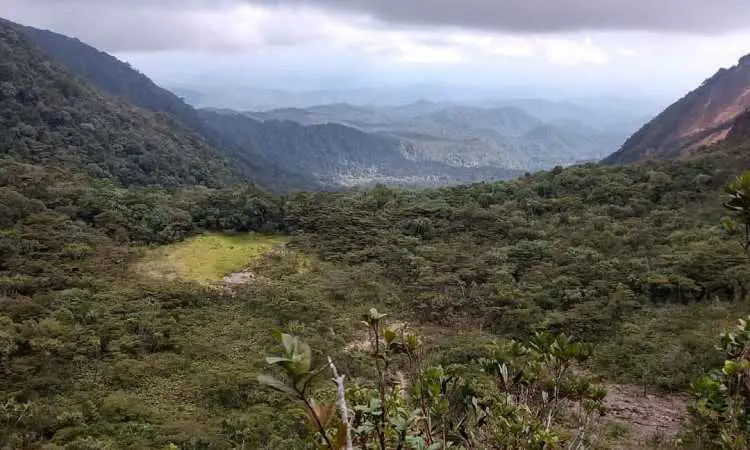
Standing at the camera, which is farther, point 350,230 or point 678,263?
point 350,230

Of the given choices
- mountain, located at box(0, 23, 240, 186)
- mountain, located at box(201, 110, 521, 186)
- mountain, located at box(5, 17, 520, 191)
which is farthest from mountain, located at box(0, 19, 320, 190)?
mountain, located at box(0, 23, 240, 186)

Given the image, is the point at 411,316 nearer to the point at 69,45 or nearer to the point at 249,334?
→ the point at 249,334

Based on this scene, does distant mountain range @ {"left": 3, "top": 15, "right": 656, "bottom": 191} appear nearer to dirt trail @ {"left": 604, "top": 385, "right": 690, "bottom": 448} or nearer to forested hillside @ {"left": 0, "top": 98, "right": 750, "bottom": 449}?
forested hillside @ {"left": 0, "top": 98, "right": 750, "bottom": 449}

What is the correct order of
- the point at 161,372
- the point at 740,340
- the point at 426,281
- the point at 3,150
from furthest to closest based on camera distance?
the point at 3,150 → the point at 426,281 → the point at 161,372 → the point at 740,340

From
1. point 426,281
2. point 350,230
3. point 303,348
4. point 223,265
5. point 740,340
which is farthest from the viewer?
point 350,230

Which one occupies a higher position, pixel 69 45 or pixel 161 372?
pixel 69 45

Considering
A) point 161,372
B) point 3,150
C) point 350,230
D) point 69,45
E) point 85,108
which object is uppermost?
point 69,45

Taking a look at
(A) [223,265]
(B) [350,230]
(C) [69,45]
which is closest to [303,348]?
(A) [223,265]

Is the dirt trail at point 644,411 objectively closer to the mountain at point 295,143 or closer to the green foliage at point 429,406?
the green foliage at point 429,406
